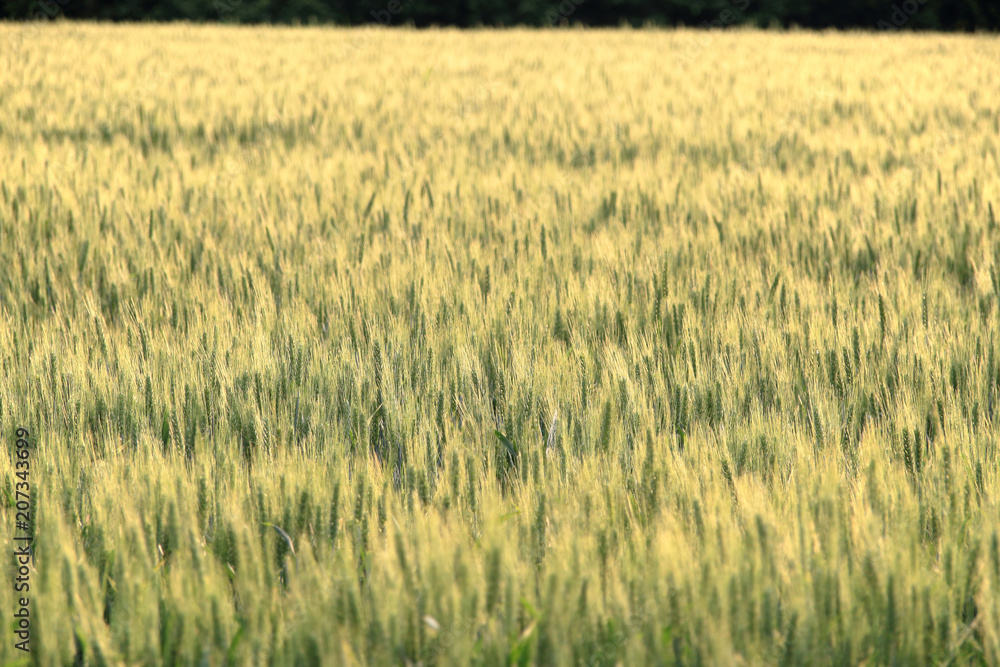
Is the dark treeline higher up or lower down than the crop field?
higher up

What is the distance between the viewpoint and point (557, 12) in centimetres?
1723

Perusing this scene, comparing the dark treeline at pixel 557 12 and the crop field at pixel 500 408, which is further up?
the dark treeline at pixel 557 12

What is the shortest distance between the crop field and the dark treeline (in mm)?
14817

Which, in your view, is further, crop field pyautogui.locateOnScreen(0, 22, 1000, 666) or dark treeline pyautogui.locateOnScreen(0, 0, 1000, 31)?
dark treeline pyautogui.locateOnScreen(0, 0, 1000, 31)

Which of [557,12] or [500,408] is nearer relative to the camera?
[500,408]

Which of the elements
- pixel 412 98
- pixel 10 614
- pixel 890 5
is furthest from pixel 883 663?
pixel 890 5

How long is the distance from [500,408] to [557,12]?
17.4 meters

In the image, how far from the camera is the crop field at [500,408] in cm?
83

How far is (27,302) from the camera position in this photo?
1.98 meters

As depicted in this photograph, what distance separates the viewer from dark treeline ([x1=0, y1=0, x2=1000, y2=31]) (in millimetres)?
16781

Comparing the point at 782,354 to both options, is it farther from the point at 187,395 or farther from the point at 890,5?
the point at 890,5

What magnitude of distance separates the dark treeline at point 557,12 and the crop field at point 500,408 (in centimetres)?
1482

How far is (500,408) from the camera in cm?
146

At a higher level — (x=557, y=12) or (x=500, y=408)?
(x=557, y=12)
